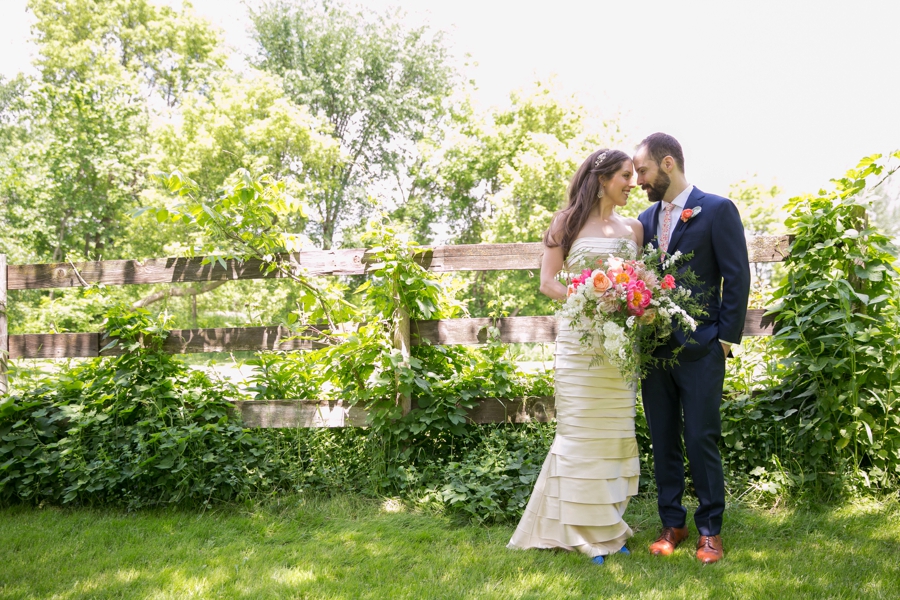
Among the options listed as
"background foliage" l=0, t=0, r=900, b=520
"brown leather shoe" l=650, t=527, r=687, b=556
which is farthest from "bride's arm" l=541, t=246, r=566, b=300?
"brown leather shoe" l=650, t=527, r=687, b=556

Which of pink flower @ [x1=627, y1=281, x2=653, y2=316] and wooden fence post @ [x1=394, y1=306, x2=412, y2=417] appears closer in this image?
pink flower @ [x1=627, y1=281, x2=653, y2=316]

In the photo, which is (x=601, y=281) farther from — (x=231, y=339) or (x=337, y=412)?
(x=231, y=339)

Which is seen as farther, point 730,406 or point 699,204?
point 730,406

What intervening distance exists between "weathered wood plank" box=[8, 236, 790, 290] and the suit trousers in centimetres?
116

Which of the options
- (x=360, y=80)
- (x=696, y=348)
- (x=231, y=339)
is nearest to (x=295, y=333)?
(x=231, y=339)

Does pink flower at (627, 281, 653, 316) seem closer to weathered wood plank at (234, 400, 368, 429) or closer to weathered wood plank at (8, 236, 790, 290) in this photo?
weathered wood plank at (8, 236, 790, 290)

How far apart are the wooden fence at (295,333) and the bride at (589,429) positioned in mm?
760

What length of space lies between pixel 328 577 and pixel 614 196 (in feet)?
7.61

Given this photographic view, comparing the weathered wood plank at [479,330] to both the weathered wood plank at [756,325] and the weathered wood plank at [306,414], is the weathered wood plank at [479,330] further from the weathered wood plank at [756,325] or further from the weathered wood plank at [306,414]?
the weathered wood plank at [756,325]

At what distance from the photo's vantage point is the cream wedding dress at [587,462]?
3125 mm

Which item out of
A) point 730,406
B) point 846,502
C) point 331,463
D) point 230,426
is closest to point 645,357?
point 730,406

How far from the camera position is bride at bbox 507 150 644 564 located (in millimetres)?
3131

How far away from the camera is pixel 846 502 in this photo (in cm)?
362

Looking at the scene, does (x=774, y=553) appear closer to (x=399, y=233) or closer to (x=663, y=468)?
(x=663, y=468)
